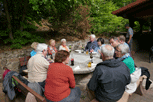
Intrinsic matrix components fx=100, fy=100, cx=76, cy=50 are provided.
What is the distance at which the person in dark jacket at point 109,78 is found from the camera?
5.40ft

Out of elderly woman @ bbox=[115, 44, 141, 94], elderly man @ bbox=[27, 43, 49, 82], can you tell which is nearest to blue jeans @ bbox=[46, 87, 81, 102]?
elderly man @ bbox=[27, 43, 49, 82]

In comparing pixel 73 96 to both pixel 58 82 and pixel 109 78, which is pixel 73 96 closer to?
pixel 58 82

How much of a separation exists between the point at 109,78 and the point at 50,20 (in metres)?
5.26

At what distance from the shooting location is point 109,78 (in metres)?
1.64

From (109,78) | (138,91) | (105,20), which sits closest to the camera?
(109,78)

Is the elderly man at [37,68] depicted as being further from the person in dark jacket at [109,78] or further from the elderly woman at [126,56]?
the elderly woman at [126,56]

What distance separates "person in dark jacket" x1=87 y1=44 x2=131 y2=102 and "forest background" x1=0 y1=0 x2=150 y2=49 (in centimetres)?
290

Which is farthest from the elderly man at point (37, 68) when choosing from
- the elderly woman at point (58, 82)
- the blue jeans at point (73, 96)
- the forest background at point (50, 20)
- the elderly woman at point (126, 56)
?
the forest background at point (50, 20)

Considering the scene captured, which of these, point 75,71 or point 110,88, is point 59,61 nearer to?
point 75,71

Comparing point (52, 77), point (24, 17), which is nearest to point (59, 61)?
point (52, 77)

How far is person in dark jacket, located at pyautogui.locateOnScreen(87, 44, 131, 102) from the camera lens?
5.40 ft

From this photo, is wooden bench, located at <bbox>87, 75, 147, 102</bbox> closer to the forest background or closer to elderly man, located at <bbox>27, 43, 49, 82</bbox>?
elderly man, located at <bbox>27, 43, 49, 82</bbox>

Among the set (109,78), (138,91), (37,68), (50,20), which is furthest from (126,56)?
(50,20)

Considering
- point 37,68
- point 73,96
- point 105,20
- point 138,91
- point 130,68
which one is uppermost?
point 105,20
